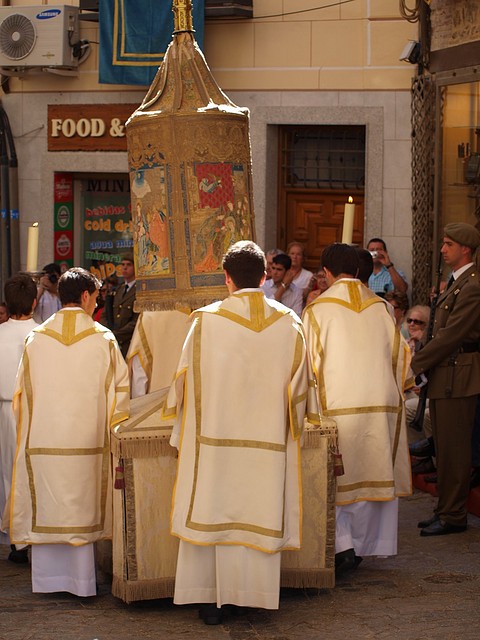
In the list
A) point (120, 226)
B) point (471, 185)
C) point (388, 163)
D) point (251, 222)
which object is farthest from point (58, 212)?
point (251, 222)

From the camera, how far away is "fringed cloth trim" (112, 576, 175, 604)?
6.20 m

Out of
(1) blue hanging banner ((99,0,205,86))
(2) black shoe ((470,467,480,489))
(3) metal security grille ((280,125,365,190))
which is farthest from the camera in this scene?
(1) blue hanging banner ((99,0,205,86))

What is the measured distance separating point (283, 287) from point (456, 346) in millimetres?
3988

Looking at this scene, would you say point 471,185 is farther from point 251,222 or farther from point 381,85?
point 251,222

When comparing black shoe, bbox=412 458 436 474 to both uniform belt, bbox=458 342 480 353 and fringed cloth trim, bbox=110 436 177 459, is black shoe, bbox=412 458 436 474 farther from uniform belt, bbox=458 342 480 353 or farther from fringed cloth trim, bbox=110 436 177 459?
fringed cloth trim, bbox=110 436 177 459

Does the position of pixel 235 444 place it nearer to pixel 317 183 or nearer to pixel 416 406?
pixel 416 406

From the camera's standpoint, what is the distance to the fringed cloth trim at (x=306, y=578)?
641 cm

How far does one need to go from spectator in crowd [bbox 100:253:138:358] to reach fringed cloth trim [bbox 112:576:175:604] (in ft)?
16.0

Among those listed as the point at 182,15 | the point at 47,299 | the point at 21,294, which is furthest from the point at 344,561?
the point at 47,299

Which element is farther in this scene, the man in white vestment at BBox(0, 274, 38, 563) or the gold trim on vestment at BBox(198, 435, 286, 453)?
the man in white vestment at BBox(0, 274, 38, 563)

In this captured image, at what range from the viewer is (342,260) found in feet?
23.3

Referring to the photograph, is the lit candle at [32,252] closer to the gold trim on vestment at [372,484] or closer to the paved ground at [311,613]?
the paved ground at [311,613]

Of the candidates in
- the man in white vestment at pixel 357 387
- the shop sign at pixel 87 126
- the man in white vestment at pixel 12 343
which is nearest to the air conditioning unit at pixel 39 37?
the shop sign at pixel 87 126

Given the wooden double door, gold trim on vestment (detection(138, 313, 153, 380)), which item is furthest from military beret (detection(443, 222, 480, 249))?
the wooden double door
